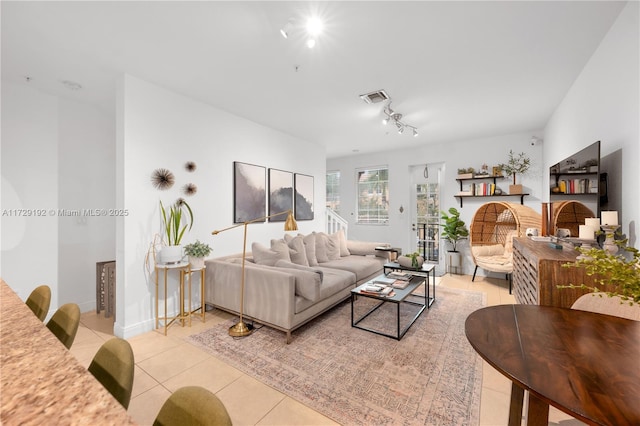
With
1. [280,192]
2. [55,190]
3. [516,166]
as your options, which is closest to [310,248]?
[280,192]

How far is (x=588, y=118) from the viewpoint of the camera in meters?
2.61

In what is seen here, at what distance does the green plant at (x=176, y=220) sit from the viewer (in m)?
2.96

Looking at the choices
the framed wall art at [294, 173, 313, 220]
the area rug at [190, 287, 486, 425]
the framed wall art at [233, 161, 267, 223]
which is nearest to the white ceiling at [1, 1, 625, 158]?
the framed wall art at [233, 161, 267, 223]

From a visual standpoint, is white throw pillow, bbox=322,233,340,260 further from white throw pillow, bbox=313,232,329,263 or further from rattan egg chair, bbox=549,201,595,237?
rattan egg chair, bbox=549,201,595,237

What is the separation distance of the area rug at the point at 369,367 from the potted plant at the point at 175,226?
2.86 ft

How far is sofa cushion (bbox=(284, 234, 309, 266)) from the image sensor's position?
371 cm

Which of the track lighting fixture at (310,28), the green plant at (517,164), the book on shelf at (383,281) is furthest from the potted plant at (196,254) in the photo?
the green plant at (517,164)

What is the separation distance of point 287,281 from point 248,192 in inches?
73.9

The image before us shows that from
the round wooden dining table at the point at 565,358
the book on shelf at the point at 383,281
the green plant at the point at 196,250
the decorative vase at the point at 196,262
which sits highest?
the green plant at the point at 196,250

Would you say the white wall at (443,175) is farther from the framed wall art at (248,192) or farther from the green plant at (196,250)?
the green plant at (196,250)

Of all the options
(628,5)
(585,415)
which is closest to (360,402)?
(585,415)

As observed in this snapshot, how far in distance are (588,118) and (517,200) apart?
2641 millimetres

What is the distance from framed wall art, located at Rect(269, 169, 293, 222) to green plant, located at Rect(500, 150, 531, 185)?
3935 millimetres

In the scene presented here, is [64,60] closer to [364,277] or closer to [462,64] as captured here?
[462,64]
